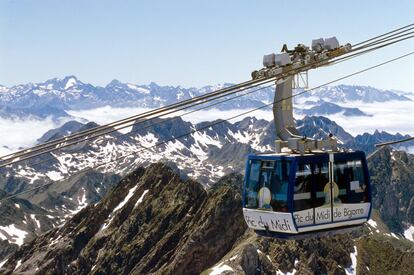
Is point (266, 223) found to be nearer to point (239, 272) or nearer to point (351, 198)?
point (351, 198)

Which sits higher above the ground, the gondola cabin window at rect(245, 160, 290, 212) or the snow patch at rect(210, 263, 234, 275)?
the gondola cabin window at rect(245, 160, 290, 212)

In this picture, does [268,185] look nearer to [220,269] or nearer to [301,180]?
[301,180]

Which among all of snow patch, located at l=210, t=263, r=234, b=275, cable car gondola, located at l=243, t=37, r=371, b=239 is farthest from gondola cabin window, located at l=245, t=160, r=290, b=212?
snow patch, located at l=210, t=263, r=234, b=275

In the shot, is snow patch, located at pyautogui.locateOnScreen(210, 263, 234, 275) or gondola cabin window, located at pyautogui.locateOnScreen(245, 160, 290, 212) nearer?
gondola cabin window, located at pyautogui.locateOnScreen(245, 160, 290, 212)

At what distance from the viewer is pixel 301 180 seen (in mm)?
37438

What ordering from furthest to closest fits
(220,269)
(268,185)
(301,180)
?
1. (220,269)
2. (268,185)
3. (301,180)

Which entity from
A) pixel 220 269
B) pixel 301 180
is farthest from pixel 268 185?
pixel 220 269

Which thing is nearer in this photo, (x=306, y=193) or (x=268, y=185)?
(x=306, y=193)

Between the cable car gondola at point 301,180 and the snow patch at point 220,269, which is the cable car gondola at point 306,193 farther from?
the snow patch at point 220,269

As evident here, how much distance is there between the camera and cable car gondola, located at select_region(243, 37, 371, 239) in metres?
36.9

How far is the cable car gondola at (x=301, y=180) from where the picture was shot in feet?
121

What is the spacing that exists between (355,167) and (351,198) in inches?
79.6

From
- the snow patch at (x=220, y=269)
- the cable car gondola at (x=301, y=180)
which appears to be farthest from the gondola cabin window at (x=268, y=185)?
the snow patch at (x=220, y=269)

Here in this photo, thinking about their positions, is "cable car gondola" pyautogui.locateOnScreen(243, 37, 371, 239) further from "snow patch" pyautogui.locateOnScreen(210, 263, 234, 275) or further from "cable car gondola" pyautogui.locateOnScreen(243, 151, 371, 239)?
"snow patch" pyautogui.locateOnScreen(210, 263, 234, 275)
